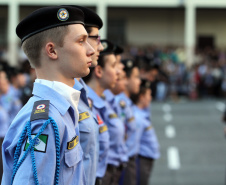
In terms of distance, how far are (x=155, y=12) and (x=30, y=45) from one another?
32.0 meters

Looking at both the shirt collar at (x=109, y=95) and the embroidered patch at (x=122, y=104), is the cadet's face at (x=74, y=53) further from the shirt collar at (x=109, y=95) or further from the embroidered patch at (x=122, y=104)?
the embroidered patch at (x=122, y=104)

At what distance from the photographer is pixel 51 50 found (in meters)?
2.40

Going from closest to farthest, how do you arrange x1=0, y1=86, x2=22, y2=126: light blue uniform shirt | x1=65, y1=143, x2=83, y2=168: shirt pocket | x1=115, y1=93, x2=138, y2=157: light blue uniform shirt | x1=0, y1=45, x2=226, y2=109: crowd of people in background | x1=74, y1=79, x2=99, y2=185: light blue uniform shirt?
x1=65, y1=143, x2=83, y2=168: shirt pocket → x1=74, y1=79, x2=99, y2=185: light blue uniform shirt → x1=115, y1=93, x2=138, y2=157: light blue uniform shirt → x1=0, y1=86, x2=22, y2=126: light blue uniform shirt → x1=0, y1=45, x2=226, y2=109: crowd of people in background

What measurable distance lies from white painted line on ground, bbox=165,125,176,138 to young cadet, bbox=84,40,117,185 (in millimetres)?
9418

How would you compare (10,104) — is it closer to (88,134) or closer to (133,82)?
(133,82)

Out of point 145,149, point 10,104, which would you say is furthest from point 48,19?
point 10,104

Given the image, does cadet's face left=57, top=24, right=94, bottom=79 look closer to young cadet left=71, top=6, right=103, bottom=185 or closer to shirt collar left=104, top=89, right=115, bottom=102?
young cadet left=71, top=6, right=103, bottom=185

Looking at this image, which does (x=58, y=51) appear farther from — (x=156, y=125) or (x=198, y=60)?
(x=198, y=60)

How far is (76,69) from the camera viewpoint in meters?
2.46

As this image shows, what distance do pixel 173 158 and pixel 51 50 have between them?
845cm

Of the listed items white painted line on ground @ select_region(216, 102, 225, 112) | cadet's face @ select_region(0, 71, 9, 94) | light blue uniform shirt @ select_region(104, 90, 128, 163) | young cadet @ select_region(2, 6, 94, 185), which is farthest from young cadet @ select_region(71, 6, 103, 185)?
white painted line on ground @ select_region(216, 102, 225, 112)

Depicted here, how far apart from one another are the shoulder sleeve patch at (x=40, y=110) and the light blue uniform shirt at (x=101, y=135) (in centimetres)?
172

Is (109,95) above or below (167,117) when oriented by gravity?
above

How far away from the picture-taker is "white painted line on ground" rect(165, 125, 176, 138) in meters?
13.8
